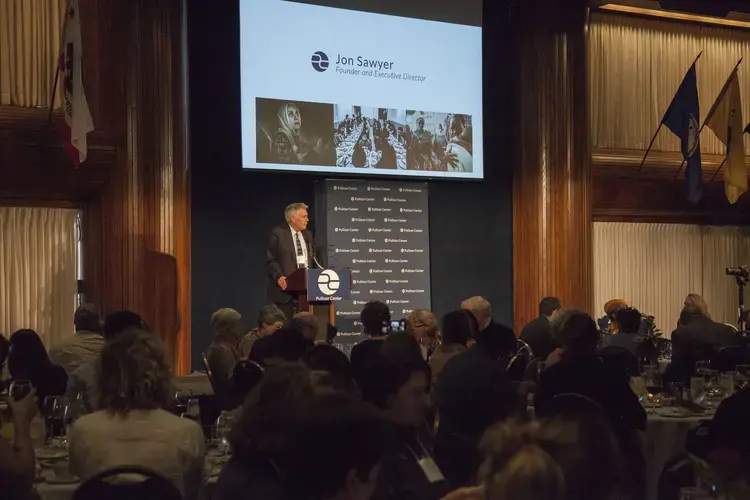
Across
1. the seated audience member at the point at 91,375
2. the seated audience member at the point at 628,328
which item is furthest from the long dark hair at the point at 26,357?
the seated audience member at the point at 628,328

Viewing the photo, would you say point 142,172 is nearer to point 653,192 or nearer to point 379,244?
point 379,244

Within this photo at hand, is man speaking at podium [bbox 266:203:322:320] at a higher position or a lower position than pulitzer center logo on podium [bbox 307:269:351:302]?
higher

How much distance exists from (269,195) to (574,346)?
6468 mm

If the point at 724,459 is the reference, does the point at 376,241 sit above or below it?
above

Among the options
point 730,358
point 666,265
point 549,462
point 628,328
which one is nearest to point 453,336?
point 628,328

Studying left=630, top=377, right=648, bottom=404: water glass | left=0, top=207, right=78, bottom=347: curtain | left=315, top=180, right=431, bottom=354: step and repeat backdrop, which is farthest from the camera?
left=315, top=180, right=431, bottom=354: step and repeat backdrop

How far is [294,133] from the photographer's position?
9961mm

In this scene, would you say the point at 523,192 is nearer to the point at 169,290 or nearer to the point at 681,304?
the point at 681,304

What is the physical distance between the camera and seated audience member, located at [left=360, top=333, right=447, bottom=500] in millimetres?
2881

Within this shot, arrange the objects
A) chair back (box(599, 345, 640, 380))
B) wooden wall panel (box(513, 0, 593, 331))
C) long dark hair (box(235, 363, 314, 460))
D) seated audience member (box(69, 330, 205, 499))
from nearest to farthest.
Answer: long dark hair (box(235, 363, 314, 460)) → seated audience member (box(69, 330, 205, 499)) → chair back (box(599, 345, 640, 380)) → wooden wall panel (box(513, 0, 593, 331))

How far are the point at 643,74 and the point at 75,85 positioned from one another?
789 cm

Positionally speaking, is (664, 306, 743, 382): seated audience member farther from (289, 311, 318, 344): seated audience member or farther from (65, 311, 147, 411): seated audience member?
(65, 311, 147, 411): seated audience member

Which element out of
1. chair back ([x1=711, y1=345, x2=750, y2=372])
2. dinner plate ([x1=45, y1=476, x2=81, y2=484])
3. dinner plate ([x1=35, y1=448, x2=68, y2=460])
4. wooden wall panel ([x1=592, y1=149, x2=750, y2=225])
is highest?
wooden wall panel ([x1=592, y1=149, x2=750, y2=225])

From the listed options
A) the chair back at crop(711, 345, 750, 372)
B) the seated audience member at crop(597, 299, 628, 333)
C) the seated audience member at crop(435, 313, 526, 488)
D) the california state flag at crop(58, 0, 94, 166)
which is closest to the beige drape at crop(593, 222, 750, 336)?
the seated audience member at crop(597, 299, 628, 333)
